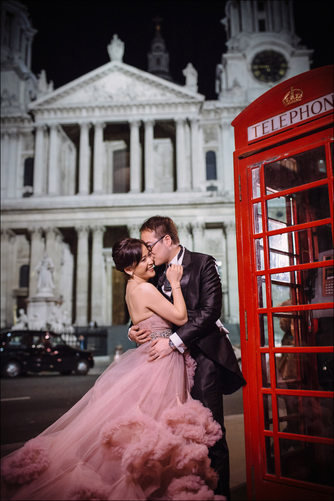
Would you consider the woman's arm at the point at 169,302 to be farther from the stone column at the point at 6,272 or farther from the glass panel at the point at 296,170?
the stone column at the point at 6,272

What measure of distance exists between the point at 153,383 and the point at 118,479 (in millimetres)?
624

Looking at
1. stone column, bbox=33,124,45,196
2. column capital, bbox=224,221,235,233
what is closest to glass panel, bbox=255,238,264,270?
column capital, bbox=224,221,235,233

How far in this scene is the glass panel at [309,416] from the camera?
2.91 meters

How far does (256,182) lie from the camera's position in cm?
350

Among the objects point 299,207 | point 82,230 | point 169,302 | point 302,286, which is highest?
point 82,230

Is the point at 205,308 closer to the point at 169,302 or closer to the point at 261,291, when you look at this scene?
the point at 169,302

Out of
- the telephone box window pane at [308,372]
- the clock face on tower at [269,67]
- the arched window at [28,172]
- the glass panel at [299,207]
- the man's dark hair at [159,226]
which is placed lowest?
the telephone box window pane at [308,372]

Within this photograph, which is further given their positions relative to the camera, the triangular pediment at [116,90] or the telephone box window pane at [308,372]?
the triangular pediment at [116,90]

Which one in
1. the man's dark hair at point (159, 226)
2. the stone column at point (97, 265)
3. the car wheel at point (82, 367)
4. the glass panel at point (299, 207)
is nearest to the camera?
the glass panel at point (299, 207)

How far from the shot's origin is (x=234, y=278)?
1257 inches

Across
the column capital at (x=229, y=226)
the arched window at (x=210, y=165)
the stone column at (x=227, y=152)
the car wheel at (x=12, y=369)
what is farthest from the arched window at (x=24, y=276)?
the car wheel at (x=12, y=369)

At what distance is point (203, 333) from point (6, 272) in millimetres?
33230

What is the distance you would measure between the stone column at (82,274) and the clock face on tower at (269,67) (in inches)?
755

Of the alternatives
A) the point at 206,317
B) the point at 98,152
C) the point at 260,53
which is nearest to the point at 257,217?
the point at 206,317
